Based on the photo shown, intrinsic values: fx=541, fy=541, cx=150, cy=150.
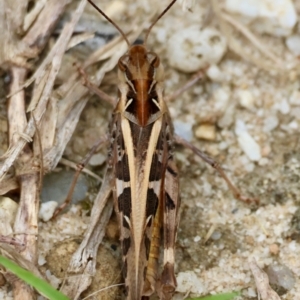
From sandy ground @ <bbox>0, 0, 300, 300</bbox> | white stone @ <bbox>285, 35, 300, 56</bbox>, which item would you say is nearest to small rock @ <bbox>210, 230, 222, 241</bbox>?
sandy ground @ <bbox>0, 0, 300, 300</bbox>

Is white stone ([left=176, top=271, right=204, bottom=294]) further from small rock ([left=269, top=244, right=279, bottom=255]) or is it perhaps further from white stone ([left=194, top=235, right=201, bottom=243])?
small rock ([left=269, top=244, right=279, bottom=255])

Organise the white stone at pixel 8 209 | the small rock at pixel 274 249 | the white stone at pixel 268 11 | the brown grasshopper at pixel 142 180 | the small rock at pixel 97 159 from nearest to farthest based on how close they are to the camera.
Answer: the brown grasshopper at pixel 142 180
the white stone at pixel 8 209
the small rock at pixel 274 249
the small rock at pixel 97 159
the white stone at pixel 268 11

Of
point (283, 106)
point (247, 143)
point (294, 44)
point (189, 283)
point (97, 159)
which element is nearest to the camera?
point (189, 283)

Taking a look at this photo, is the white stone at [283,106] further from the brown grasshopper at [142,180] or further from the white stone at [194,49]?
the brown grasshopper at [142,180]

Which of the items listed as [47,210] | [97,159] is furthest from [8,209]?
[97,159]

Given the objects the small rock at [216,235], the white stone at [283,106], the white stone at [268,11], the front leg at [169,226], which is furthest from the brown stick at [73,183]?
the white stone at [268,11]

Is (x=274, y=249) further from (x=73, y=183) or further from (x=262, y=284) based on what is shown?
(x=73, y=183)

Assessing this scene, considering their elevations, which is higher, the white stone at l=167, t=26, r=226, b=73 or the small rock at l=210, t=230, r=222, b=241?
the white stone at l=167, t=26, r=226, b=73
